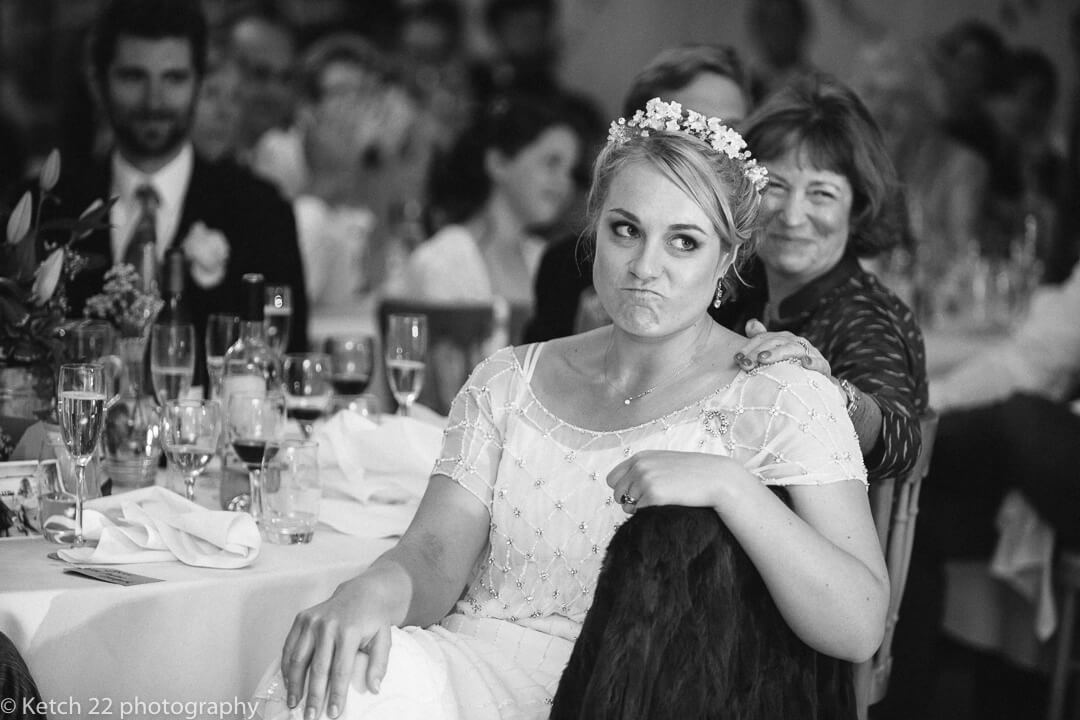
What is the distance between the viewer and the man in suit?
3832 mm

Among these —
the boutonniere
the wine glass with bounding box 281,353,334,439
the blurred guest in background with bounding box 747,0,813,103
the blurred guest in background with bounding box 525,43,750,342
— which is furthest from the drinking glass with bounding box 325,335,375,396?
the blurred guest in background with bounding box 747,0,813,103

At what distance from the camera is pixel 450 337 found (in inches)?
172

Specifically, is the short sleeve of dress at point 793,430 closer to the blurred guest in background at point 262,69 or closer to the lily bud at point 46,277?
the lily bud at point 46,277

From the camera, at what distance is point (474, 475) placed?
2207 mm

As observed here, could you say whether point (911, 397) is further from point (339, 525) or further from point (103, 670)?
point (103, 670)

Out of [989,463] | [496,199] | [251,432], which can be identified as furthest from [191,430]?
[496,199]

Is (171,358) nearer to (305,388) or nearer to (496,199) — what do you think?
(305,388)

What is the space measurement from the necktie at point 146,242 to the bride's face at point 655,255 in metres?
1.15

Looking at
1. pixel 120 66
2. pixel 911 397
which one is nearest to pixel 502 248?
pixel 120 66

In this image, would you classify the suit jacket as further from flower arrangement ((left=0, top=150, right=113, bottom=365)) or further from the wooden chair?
the wooden chair

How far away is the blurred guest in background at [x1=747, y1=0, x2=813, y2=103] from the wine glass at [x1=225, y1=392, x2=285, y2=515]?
7.93 meters

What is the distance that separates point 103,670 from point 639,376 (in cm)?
89

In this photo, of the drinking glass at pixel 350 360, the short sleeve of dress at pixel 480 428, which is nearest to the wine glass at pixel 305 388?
the drinking glass at pixel 350 360

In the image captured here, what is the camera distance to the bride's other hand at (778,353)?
2.08 m
